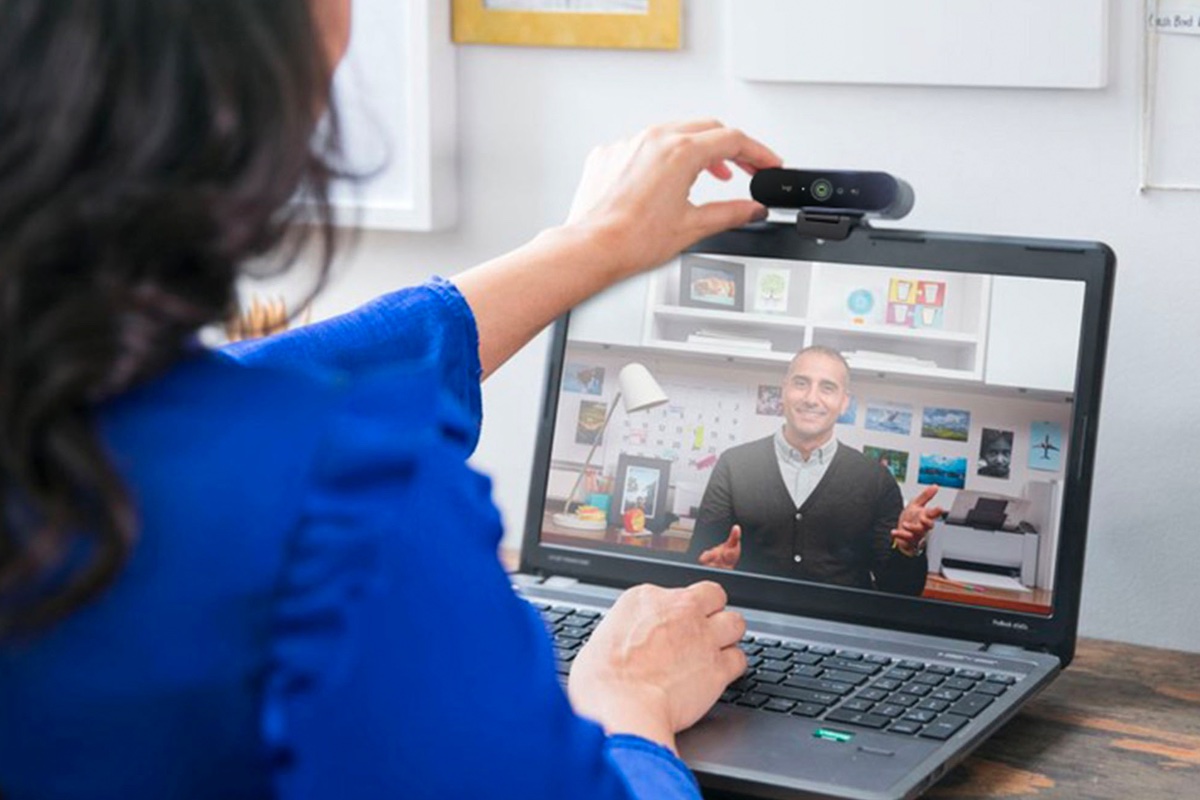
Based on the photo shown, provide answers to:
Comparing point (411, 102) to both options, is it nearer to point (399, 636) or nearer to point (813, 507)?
point (813, 507)

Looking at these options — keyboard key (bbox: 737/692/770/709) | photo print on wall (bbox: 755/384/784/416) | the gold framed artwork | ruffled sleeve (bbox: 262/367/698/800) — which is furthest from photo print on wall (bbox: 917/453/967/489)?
ruffled sleeve (bbox: 262/367/698/800)

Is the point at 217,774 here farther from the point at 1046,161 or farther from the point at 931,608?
the point at 1046,161

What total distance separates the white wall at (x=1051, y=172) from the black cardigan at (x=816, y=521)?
20cm

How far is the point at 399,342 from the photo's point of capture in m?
1.06

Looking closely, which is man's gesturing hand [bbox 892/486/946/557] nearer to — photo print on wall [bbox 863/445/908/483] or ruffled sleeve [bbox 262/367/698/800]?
Result: photo print on wall [bbox 863/445/908/483]

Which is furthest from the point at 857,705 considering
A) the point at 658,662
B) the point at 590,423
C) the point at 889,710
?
the point at 590,423

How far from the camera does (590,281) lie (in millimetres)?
1164

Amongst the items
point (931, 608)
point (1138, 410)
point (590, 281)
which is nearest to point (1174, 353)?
point (1138, 410)

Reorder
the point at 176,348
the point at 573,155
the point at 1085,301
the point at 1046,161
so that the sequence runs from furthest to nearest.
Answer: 1. the point at 573,155
2. the point at 1046,161
3. the point at 1085,301
4. the point at 176,348

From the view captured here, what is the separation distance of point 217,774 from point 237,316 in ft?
0.48

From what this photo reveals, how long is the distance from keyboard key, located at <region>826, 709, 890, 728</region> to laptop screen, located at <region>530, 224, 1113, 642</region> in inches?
6.9

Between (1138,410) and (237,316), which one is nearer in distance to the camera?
(237,316)

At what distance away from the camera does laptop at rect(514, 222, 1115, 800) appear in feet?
3.67

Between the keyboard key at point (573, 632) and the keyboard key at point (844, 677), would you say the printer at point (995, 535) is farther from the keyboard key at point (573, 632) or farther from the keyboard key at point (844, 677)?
the keyboard key at point (573, 632)
